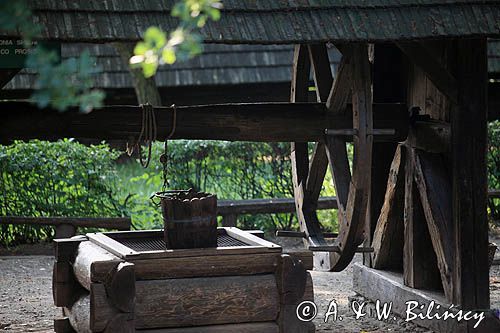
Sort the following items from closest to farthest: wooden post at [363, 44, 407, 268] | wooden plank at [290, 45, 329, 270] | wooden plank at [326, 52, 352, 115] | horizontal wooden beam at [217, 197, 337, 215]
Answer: wooden plank at [326, 52, 352, 115] < wooden plank at [290, 45, 329, 270] < wooden post at [363, 44, 407, 268] < horizontal wooden beam at [217, 197, 337, 215]

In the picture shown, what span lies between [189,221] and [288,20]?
1375 millimetres

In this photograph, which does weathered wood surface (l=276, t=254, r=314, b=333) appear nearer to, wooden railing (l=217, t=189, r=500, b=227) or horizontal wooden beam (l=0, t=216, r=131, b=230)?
horizontal wooden beam (l=0, t=216, r=131, b=230)

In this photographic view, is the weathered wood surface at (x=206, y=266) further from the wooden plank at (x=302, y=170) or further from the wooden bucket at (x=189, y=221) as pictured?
the wooden plank at (x=302, y=170)

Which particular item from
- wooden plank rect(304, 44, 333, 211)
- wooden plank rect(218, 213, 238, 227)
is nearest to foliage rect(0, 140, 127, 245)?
wooden plank rect(218, 213, 238, 227)

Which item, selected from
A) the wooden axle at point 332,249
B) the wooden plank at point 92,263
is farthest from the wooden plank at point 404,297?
the wooden plank at point 92,263

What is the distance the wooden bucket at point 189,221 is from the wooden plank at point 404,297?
1693mm

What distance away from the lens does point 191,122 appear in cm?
611

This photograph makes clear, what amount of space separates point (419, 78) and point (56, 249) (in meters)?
2.87

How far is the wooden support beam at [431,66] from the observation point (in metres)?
5.87

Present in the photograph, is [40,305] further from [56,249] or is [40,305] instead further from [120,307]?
[120,307]

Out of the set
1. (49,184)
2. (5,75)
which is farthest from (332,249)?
(49,184)

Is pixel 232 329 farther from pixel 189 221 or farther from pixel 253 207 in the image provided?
pixel 253 207

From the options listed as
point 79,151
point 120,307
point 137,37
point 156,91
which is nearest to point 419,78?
point 137,37

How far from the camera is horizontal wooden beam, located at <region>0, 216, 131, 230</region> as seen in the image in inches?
378
